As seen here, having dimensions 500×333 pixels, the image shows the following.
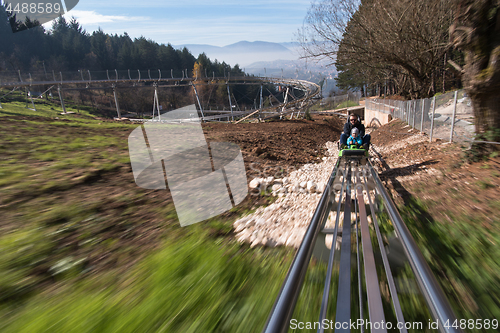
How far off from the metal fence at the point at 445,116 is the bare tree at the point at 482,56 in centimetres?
47

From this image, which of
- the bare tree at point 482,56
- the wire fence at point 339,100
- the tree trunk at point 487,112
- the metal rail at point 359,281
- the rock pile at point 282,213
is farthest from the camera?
the wire fence at point 339,100

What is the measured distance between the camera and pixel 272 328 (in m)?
1.51

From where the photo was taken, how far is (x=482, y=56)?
5.30 meters

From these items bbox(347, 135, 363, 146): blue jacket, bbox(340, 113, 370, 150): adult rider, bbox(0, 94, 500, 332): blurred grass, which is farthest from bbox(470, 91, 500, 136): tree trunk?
bbox(340, 113, 370, 150): adult rider

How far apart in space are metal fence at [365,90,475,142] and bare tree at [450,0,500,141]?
0.47 meters

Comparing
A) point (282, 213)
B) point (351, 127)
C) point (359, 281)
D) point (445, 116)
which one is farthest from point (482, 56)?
point (359, 281)

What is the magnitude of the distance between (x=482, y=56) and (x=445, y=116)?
14.1 ft

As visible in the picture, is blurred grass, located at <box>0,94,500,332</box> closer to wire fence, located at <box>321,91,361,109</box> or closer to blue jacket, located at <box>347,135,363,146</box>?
blue jacket, located at <box>347,135,363,146</box>

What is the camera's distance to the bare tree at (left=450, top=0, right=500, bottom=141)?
16.5ft

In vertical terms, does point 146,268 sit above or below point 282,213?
above

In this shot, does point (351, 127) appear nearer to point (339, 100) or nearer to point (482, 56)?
point (482, 56)

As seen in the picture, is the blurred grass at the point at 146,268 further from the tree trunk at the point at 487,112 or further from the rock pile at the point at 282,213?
the tree trunk at the point at 487,112

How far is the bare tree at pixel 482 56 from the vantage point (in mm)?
5031

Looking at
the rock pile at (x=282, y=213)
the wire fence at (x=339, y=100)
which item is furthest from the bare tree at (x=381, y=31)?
the wire fence at (x=339, y=100)
